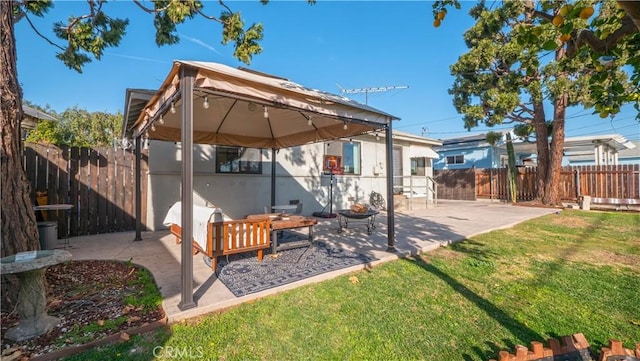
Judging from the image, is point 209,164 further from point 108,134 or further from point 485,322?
point 108,134

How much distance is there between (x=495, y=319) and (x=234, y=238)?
3.52 meters

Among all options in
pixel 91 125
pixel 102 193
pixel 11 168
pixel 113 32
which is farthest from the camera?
pixel 91 125

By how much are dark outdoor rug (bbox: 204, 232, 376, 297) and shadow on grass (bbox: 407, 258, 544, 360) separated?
54.3 inches

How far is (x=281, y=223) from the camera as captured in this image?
5.06 m

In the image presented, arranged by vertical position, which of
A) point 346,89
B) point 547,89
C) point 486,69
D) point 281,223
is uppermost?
point 346,89

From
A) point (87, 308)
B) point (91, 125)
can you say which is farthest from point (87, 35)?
point (91, 125)

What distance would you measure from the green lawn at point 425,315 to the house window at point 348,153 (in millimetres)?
7266

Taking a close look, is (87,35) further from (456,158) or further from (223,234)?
(456,158)

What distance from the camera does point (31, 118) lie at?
8.48m

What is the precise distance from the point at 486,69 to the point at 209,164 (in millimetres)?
12177

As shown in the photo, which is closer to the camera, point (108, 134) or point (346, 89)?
point (346, 89)

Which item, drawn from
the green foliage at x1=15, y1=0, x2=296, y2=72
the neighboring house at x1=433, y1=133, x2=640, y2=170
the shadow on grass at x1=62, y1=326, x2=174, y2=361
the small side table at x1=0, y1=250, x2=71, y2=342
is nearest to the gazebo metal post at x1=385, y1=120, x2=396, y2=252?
the green foliage at x1=15, y1=0, x2=296, y2=72

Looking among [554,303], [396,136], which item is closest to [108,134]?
[396,136]

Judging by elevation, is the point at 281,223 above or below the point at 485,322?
above
